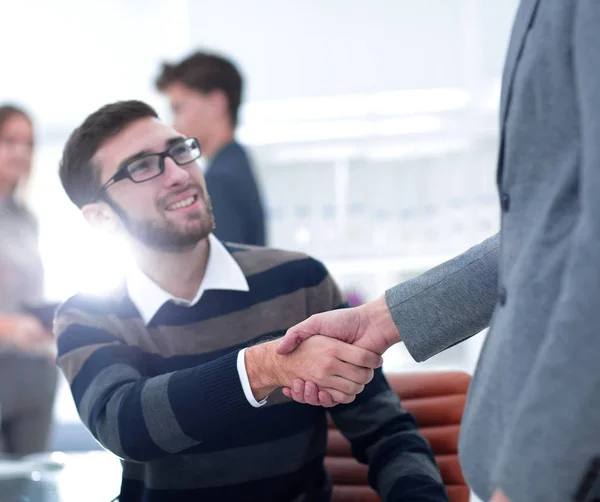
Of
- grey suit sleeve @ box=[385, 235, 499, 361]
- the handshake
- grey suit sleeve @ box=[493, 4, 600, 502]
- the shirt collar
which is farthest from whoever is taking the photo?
the shirt collar

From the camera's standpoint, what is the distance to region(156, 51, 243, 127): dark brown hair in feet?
7.04

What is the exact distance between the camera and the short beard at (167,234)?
1.36 meters

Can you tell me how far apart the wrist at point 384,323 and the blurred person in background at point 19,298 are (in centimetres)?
149

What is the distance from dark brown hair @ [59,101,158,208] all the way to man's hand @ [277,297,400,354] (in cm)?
58

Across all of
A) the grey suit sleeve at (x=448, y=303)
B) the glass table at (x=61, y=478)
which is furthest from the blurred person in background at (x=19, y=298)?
the grey suit sleeve at (x=448, y=303)

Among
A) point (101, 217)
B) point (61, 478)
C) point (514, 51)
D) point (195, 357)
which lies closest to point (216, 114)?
point (101, 217)

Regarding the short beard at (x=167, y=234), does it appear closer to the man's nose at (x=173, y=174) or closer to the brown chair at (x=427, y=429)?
the man's nose at (x=173, y=174)

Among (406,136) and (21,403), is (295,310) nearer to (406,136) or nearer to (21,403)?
(21,403)

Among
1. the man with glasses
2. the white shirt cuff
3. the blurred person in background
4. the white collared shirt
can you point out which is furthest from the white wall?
the white shirt cuff

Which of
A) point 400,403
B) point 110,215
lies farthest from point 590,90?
point 110,215

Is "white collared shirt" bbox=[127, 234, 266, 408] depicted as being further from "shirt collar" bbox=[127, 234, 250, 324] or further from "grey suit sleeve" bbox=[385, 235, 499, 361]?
"grey suit sleeve" bbox=[385, 235, 499, 361]

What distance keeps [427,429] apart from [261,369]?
424mm

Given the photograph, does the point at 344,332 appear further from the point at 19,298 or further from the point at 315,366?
the point at 19,298

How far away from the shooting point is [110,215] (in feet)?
4.73
